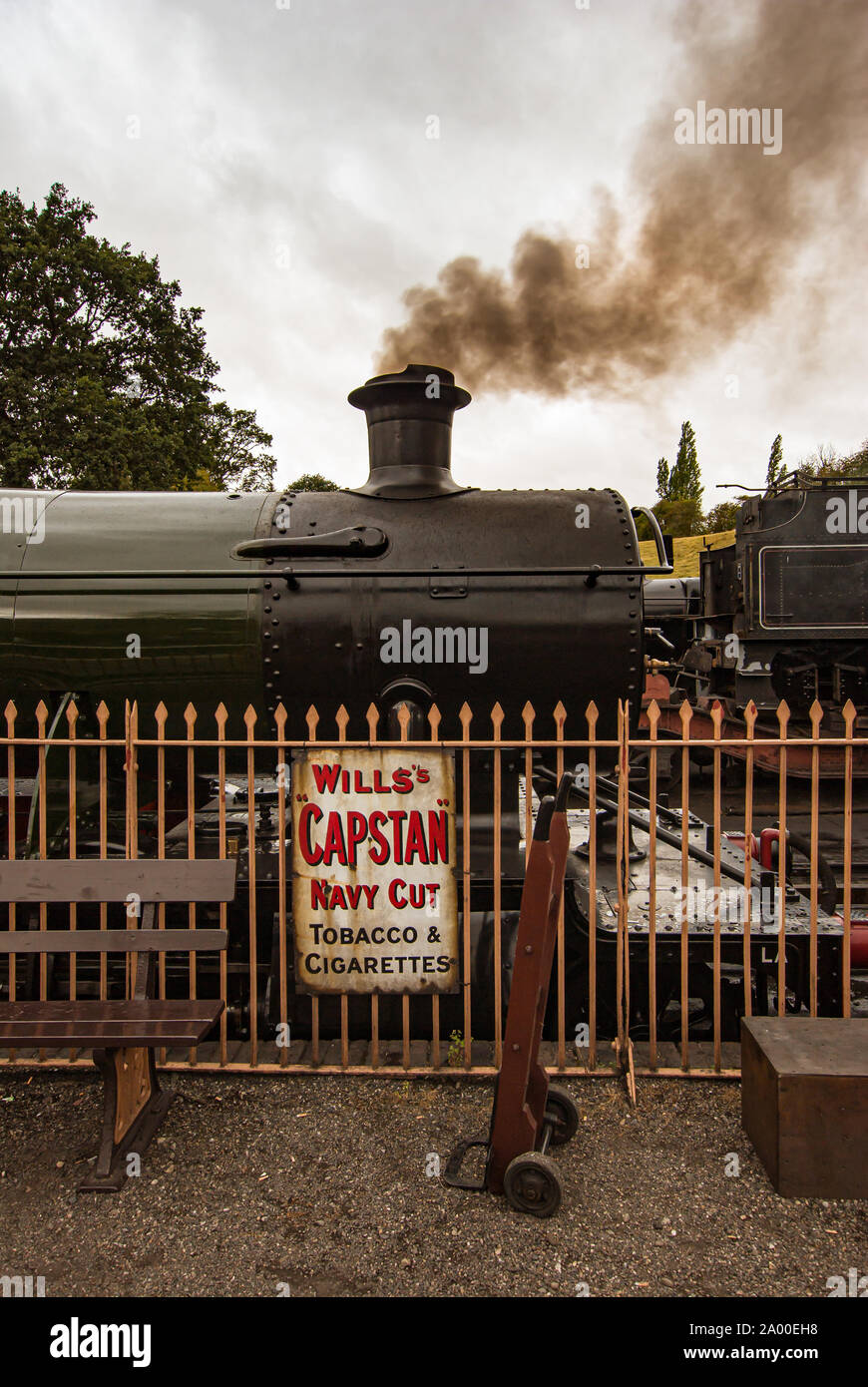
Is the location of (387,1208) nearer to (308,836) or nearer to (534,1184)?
(534,1184)

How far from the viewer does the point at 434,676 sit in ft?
12.5

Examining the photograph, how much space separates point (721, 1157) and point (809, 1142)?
35 cm

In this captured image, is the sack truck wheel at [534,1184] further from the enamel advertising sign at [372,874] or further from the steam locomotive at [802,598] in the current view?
the steam locomotive at [802,598]

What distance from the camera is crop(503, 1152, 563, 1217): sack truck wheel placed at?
99.8 inches

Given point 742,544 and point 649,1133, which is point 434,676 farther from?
point 742,544

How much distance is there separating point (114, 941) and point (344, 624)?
1623 mm

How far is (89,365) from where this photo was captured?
72.1 feet

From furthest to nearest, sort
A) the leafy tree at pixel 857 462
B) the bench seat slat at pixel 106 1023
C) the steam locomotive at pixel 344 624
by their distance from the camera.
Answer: the leafy tree at pixel 857 462 < the steam locomotive at pixel 344 624 < the bench seat slat at pixel 106 1023

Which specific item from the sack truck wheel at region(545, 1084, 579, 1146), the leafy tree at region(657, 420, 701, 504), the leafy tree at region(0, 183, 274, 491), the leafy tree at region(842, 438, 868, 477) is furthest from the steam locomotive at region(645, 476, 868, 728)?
the leafy tree at region(657, 420, 701, 504)

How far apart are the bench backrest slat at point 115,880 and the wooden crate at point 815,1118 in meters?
2.00

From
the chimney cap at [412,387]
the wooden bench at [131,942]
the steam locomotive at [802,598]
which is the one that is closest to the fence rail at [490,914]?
the wooden bench at [131,942]

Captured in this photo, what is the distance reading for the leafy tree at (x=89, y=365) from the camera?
68.0ft
